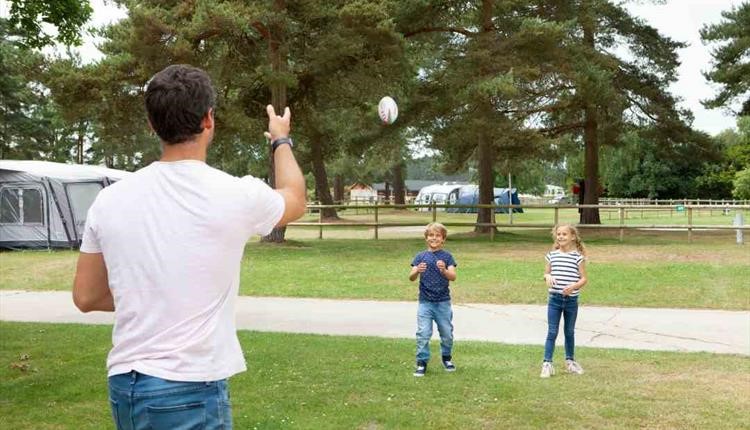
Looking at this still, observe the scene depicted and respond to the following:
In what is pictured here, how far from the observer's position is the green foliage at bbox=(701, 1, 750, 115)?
25.2m

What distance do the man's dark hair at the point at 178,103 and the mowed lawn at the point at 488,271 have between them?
839 cm

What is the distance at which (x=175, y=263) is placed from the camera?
1.99 meters

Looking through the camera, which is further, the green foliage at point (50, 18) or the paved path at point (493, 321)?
the green foliage at point (50, 18)

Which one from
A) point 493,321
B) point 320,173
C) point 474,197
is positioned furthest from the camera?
point 474,197

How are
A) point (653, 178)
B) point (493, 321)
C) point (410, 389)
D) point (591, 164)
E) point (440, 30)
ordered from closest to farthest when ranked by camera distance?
1. point (410, 389)
2. point (493, 321)
3. point (440, 30)
4. point (591, 164)
5. point (653, 178)

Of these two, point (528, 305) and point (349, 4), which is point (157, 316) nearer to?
point (528, 305)

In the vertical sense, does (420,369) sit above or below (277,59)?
below

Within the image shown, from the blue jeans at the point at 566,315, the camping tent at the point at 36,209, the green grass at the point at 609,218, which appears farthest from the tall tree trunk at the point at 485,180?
the blue jeans at the point at 566,315

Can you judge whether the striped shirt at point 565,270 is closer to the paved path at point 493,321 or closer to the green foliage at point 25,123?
the paved path at point 493,321

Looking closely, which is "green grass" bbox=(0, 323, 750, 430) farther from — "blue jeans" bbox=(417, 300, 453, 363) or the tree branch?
the tree branch

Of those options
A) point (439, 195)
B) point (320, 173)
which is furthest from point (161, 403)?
point (439, 195)

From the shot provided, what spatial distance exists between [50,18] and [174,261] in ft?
27.0

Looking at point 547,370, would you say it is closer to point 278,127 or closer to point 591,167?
point 278,127

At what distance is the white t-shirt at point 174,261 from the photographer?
6.51ft
